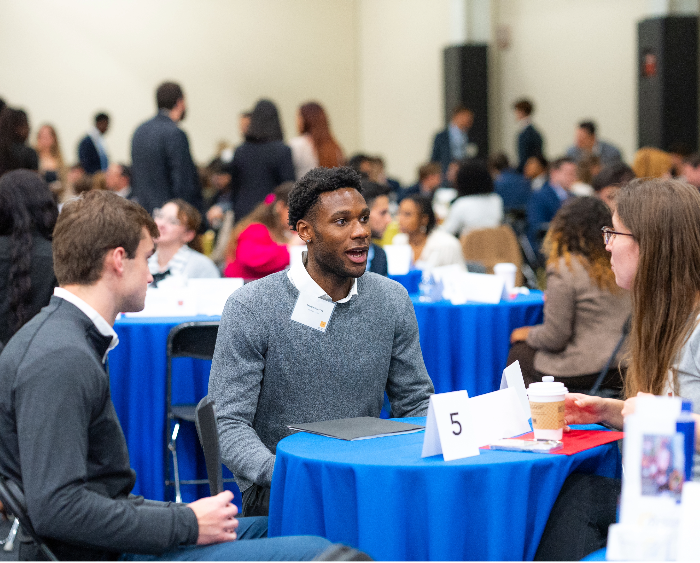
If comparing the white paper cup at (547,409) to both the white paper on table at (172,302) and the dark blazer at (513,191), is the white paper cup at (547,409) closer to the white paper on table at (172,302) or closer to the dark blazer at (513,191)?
the white paper on table at (172,302)

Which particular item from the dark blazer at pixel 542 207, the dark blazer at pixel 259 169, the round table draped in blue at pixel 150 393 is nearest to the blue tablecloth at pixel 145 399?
the round table draped in blue at pixel 150 393

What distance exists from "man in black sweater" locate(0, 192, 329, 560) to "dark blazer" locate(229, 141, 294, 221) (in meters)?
4.16

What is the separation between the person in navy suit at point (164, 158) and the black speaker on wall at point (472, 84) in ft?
20.5

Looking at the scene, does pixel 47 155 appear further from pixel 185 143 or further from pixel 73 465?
pixel 73 465

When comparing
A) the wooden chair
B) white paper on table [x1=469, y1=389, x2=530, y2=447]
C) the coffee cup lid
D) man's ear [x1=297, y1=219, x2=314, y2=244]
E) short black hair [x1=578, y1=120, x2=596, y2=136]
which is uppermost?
short black hair [x1=578, y1=120, x2=596, y2=136]

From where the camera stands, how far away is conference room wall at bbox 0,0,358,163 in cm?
1144

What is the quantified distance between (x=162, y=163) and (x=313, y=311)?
12.1 ft

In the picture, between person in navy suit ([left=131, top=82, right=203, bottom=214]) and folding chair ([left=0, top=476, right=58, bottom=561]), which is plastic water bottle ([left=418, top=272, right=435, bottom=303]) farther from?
folding chair ([left=0, top=476, right=58, bottom=561])

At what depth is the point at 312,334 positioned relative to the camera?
7.55 feet

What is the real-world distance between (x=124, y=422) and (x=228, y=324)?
1.54 m

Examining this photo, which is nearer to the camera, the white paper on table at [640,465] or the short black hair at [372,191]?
the white paper on table at [640,465]

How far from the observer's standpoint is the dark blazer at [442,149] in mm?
10430

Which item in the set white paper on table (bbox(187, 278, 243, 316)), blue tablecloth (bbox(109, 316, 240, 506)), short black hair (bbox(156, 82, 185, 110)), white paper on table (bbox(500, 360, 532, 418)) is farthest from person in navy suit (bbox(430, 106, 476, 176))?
white paper on table (bbox(500, 360, 532, 418))

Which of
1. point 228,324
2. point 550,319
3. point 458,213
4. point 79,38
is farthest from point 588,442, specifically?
point 79,38
